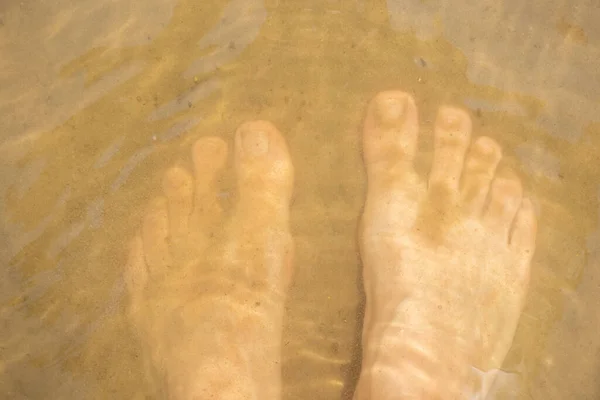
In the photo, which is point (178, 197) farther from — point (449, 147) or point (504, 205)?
point (504, 205)

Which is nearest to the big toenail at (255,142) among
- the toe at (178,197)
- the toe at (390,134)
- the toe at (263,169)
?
the toe at (263,169)

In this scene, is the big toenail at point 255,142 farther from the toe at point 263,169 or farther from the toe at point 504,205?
the toe at point 504,205

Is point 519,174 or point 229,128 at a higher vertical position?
point 229,128

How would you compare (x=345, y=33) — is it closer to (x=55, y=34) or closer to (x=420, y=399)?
(x=55, y=34)

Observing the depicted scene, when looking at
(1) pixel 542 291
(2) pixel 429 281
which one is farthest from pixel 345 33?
(1) pixel 542 291

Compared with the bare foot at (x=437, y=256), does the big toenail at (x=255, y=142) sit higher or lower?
higher

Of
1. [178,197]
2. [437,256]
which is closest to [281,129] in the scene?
[178,197]
